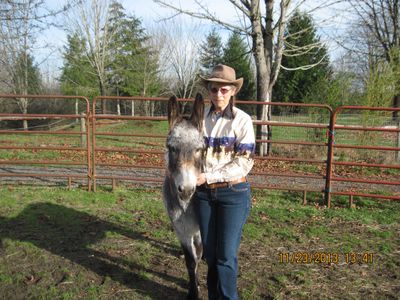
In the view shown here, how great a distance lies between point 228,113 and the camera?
2383 millimetres

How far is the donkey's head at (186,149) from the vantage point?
7.30 feet

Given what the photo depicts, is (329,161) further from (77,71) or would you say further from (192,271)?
(77,71)

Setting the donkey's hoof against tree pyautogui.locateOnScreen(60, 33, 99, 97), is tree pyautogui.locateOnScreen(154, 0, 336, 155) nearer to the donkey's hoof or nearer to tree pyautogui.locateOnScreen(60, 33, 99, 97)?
the donkey's hoof

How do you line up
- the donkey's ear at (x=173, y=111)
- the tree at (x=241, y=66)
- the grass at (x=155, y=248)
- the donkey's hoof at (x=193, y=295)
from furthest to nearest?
Result: 1. the tree at (x=241, y=66)
2. the grass at (x=155, y=248)
3. the donkey's hoof at (x=193, y=295)
4. the donkey's ear at (x=173, y=111)

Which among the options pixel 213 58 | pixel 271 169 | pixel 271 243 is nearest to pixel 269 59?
pixel 271 169

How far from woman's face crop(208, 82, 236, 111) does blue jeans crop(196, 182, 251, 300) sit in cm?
62

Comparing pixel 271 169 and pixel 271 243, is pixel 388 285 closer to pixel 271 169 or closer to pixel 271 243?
pixel 271 243

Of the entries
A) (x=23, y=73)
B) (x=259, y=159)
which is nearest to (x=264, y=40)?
(x=259, y=159)

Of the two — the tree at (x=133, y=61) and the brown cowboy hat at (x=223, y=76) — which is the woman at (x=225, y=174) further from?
the tree at (x=133, y=61)

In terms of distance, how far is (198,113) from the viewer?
2.40m

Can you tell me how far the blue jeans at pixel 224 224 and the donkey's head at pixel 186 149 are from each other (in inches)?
7.1

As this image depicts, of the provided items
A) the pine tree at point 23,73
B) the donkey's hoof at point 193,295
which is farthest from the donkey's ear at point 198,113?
the pine tree at point 23,73

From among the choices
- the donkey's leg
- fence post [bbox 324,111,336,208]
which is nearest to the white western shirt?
the donkey's leg

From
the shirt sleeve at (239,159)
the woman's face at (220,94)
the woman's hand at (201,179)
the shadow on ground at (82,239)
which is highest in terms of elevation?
the woman's face at (220,94)
